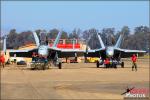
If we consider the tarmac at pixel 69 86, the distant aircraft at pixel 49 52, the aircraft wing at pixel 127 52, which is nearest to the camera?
the tarmac at pixel 69 86

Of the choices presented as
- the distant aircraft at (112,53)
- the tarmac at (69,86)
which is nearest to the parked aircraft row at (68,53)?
the distant aircraft at (112,53)

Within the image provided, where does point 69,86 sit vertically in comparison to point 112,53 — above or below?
below

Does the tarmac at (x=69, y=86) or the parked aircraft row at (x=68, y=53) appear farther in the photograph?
the parked aircraft row at (x=68, y=53)

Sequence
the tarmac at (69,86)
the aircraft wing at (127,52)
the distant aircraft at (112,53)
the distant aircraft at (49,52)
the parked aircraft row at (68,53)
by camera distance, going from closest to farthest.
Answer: the tarmac at (69,86) → the distant aircraft at (49,52) → the parked aircraft row at (68,53) → the distant aircraft at (112,53) → the aircraft wing at (127,52)

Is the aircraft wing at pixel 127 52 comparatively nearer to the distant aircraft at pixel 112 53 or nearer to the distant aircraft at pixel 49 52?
the distant aircraft at pixel 112 53

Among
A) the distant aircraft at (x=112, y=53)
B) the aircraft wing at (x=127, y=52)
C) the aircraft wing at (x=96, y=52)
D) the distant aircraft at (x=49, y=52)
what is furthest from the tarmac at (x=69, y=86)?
the aircraft wing at (x=127, y=52)

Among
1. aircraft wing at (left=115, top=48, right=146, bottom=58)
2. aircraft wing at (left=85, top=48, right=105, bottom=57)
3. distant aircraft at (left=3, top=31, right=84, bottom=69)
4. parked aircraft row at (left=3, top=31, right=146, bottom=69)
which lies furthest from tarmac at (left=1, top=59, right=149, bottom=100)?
aircraft wing at (left=115, top=48, right=146, bottom=58)

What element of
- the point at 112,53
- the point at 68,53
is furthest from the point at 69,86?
the point at 68,53

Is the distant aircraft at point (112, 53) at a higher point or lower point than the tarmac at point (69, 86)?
higher

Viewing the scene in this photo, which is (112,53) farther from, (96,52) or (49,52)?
(49,52)

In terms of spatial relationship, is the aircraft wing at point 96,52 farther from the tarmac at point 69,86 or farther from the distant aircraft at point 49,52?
the tarmac at point 69,86

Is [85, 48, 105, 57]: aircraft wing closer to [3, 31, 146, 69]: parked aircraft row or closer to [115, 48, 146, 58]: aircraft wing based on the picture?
[3, 31, 146, 69]: parked aircraft row

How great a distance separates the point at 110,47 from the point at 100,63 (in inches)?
86.2

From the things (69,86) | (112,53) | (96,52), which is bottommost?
(69,86)
